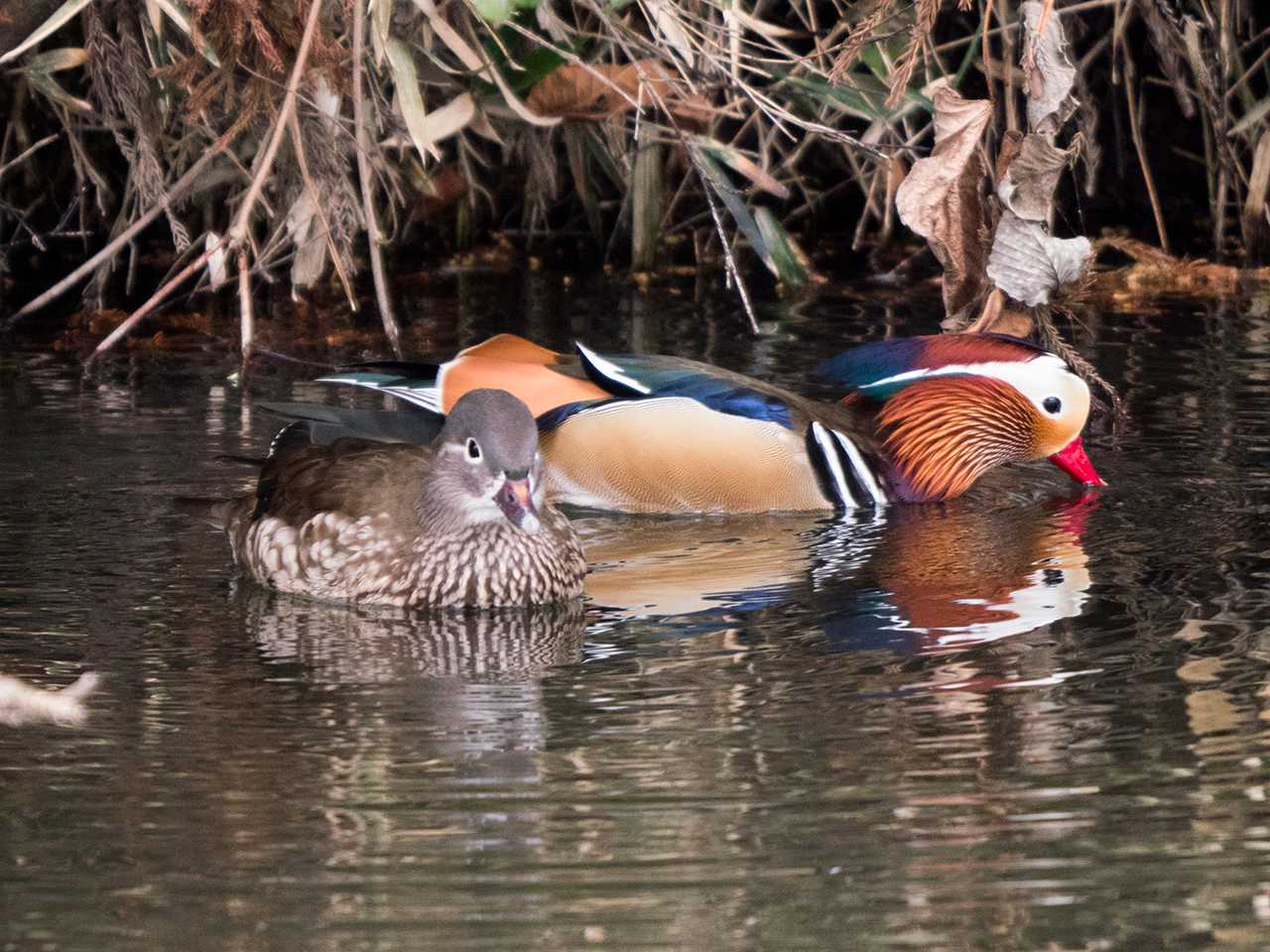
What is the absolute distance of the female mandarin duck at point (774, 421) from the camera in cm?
586

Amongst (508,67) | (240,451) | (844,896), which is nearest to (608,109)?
(508,67)

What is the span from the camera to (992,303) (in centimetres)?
634

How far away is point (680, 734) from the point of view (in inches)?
149

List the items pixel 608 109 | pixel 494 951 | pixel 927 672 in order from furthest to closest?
pixel 608 109
pixel 927 672
pixel 494 951

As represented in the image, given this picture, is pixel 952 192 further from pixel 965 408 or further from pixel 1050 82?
pixel 965 408

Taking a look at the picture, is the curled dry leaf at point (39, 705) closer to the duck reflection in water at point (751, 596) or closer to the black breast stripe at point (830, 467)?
the duck reflection in water at point (751, 596)

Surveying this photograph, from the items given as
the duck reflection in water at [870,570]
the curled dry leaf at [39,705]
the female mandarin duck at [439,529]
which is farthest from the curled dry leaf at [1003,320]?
the curled dry leaf at [39,705]

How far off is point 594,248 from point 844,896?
23.7 feet

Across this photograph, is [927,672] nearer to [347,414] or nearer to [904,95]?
[347,414]

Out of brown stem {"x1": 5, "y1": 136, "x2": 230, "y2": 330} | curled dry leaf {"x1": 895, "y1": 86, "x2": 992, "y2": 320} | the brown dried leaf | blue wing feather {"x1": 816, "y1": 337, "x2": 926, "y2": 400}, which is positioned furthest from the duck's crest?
the brown dried leaf

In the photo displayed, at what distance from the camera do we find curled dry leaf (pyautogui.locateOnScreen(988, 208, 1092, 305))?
19.9 feet

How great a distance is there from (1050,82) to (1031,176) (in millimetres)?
249

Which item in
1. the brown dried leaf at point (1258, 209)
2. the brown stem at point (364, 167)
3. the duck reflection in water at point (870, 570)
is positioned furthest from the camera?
the brown dried leaf at point (1258, 209)

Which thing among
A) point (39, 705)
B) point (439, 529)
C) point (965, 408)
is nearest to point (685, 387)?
point (965, 408)
